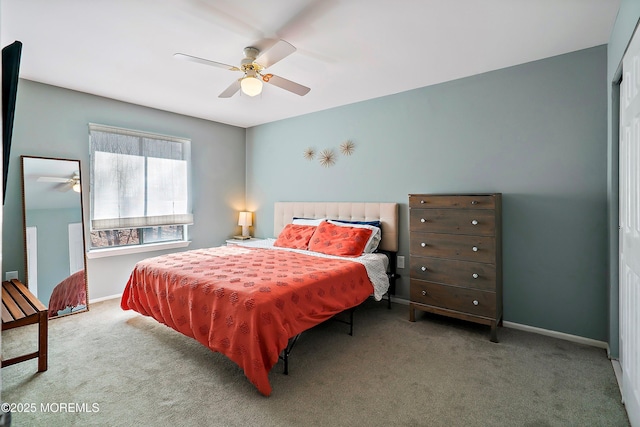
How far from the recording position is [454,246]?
3121mm

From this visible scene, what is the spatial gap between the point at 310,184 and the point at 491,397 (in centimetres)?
331

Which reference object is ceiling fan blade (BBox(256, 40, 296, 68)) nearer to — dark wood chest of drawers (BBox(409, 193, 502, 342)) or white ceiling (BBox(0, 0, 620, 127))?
white ceiling (BBox(0, 0, 620, 127))

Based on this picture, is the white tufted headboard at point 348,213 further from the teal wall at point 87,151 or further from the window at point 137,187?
the window at point 137,187

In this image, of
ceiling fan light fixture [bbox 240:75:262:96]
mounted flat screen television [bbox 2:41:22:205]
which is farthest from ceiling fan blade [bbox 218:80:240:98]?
mounted flat screen television [bbox 2:41:22:205]

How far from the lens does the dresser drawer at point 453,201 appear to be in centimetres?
296

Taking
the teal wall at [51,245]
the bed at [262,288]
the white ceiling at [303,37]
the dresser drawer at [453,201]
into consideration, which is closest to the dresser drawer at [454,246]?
the dresser drawer at [453,201]

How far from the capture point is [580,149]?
2.89m

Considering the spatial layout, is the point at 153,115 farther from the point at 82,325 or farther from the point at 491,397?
the point at 491,397

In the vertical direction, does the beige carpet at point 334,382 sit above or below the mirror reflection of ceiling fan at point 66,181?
below

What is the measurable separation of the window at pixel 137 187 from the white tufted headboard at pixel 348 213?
133 cm

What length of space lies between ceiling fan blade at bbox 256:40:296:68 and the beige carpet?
7.53ft

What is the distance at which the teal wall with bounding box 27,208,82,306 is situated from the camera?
3516 millimetres

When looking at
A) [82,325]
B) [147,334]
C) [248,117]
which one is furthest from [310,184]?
[82,325]

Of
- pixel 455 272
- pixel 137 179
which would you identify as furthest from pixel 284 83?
pixel 137 179
